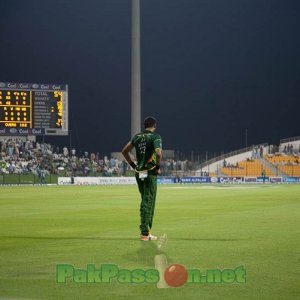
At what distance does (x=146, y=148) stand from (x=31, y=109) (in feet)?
139

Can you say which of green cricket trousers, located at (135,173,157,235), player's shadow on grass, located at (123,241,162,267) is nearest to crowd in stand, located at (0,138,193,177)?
green cricket trousers, located at (135,173,157,235)

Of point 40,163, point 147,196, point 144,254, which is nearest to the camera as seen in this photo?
point 144,254

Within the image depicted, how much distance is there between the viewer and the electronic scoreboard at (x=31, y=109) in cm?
5366

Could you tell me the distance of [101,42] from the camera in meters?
89.8

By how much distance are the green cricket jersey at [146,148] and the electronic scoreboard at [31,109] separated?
41.7 meters

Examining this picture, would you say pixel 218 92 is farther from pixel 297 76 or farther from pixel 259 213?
pixel 259 213

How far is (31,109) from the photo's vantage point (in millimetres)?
54062

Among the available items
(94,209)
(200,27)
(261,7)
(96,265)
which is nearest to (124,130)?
(200,27)

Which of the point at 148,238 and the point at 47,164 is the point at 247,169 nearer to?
the point at 47,164

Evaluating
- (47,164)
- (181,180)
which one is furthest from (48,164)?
(181,180)

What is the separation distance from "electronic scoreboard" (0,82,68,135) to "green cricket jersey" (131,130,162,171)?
1641 inches

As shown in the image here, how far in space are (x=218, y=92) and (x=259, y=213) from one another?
74.6m

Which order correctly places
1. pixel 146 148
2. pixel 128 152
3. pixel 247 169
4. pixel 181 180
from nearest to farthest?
pixel 146 148, pixel 128 152, pixel 181 180, pixel 247 169

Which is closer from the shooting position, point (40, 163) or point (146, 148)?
point (146, 148)
